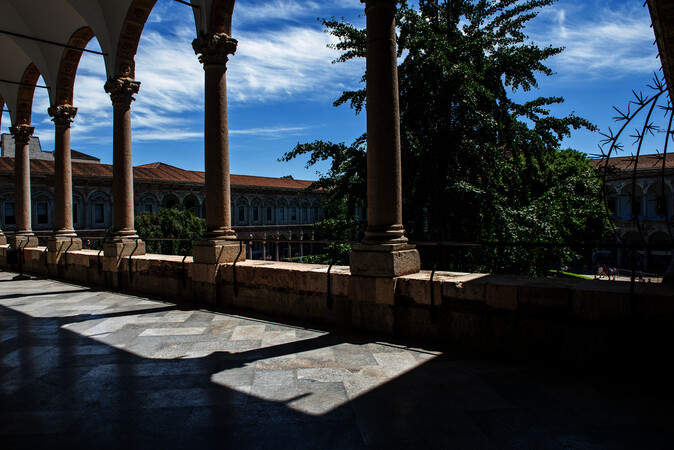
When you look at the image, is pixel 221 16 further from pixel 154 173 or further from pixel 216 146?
pixel 154 173

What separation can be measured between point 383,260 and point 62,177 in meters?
9.54

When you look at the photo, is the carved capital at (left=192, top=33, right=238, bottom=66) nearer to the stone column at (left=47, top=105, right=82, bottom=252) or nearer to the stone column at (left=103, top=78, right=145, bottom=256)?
the stone column at (left=103, top=78, right=145, bottom=256)

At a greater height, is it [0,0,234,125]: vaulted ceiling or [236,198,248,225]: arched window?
[0,0,234,125]: vaulted ceiling

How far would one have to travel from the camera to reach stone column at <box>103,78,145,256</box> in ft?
27.7

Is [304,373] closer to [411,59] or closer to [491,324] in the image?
[491,324]

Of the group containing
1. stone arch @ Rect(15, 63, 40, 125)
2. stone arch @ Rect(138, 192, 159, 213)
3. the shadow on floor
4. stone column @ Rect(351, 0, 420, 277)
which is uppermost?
stone arch @ Rect(15, 63, 40, 125)


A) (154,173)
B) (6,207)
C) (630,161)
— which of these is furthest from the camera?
(154,173)

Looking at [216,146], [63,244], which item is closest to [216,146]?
[216,146]

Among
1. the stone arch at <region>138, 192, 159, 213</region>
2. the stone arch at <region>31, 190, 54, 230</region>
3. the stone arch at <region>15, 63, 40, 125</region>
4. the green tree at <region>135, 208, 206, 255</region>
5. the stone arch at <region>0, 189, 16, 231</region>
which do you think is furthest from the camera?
the stone arch at <region>138, 192, 159, 213</region>

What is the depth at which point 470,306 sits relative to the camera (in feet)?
13.3

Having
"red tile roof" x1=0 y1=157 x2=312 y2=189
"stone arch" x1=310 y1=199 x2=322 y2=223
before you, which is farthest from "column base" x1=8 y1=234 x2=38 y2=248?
"stone arch" x1=310 y1=199 x2=322 y2=223

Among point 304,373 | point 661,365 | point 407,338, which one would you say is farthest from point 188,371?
point 661,365

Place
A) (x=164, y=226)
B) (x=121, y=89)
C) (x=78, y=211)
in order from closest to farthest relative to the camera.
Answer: (x=121, y=89), (x=164, y=226), (x=78, y=211)

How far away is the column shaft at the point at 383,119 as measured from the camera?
4.71 metres
